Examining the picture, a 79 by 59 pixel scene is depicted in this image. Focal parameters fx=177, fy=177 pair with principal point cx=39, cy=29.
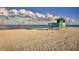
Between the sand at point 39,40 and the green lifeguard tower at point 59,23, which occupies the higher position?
the green lifeguard tower at point 59,23

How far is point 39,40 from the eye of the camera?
171cm

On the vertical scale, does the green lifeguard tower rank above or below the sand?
above

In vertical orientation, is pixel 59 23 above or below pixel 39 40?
above

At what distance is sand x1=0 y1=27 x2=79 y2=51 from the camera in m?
1.70

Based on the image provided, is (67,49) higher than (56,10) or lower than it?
lower

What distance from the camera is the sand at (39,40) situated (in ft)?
5.58

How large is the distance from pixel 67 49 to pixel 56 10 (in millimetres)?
390

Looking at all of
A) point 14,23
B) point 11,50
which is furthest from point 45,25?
point 11,50

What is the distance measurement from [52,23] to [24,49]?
369 mm

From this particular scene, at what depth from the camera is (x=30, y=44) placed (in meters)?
1.71

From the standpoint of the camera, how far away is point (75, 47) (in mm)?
1699
